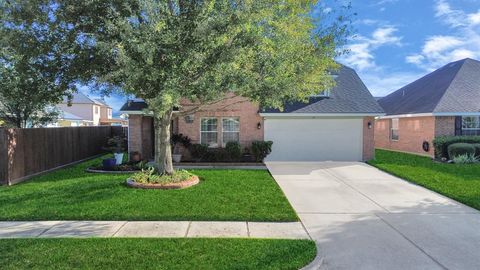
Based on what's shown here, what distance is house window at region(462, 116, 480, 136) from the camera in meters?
19.5

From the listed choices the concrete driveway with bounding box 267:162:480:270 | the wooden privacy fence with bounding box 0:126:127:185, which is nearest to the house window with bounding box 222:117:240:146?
the concrete driveway with bounding box 267:162:480:270

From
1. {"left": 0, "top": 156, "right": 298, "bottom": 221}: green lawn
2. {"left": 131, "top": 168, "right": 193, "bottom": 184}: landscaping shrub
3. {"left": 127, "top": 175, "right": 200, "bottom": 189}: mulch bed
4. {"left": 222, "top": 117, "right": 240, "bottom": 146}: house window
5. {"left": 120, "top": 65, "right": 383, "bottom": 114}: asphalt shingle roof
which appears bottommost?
{"left": 0, "top": 156, "right": 298, "bottom": 221}: green lawn

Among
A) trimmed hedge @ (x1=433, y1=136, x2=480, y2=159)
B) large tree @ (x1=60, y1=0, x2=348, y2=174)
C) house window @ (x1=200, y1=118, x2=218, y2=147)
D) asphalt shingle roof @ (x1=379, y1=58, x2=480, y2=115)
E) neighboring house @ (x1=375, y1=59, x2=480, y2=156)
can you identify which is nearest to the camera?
large tree @ (x1=60, y1=0, x2=348, y2=174)

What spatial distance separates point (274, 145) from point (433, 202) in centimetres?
955

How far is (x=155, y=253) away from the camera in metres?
5.35

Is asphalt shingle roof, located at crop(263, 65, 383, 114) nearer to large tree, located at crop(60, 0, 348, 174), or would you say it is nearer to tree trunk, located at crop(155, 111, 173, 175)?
large tree, located at crop(60, 0, 348, 174)

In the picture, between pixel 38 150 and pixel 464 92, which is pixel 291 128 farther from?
pixel 38 150

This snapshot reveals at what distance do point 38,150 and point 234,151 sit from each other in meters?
8.32

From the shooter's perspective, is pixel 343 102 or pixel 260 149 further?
pixel 343 102

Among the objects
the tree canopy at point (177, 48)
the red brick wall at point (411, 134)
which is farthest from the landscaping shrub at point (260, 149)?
the red brick wall at point (411, 134)

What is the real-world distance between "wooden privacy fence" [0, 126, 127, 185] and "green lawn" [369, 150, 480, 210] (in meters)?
13.6

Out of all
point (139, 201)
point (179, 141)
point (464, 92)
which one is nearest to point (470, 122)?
point (464, 92)

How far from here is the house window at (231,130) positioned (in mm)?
17828

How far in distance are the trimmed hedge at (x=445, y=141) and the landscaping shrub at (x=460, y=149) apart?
653 mm
